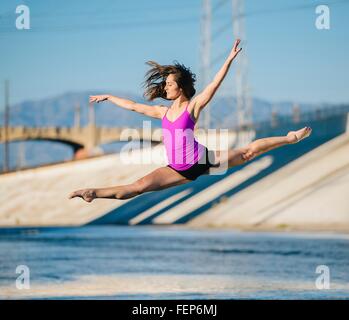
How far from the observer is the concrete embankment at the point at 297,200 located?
73.2 metres

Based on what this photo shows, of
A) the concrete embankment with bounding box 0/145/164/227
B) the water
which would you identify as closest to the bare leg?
the water

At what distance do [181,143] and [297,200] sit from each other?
67.0m

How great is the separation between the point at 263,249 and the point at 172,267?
11.5 metres

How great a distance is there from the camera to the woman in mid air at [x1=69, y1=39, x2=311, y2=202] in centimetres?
1074

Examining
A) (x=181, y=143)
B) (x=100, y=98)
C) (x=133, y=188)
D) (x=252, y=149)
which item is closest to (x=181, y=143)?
(x=181, y=143)

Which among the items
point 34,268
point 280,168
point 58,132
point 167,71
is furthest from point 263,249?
point 58,132

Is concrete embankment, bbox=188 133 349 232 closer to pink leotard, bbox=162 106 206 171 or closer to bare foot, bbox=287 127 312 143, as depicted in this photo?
bare foot, bbox=287 127 312 143

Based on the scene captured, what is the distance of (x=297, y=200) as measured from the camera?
253 ft

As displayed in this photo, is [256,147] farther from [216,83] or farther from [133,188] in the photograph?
[133,188]

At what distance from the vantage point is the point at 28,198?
9912 centimetres

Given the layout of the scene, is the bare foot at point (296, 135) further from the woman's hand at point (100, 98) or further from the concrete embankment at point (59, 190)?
the concrete embankment at point (59, 190)

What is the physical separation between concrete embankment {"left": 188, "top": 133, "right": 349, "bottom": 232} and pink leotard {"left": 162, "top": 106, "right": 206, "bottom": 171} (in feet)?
198
